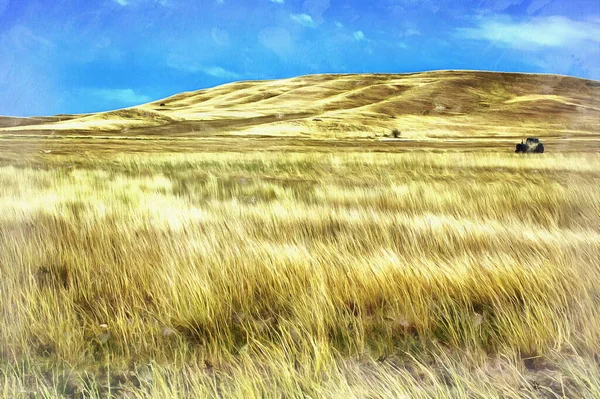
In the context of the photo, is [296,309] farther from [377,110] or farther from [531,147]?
[377,110]

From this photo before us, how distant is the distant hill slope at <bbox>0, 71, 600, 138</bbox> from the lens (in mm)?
67500

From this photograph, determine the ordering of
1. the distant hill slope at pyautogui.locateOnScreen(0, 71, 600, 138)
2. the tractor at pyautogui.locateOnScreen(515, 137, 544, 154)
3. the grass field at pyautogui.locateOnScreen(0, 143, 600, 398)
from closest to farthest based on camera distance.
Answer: the grass field at pyautogui.locateOnScreen(0, 143, 600, 398) < the tractor at pyautogui.locateOnScreen(515, 137, 544, 154) < the distant hill slope at pyautogui.locateOnScreen(0, 71, 600, 138)

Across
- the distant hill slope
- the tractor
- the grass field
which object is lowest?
the grass field

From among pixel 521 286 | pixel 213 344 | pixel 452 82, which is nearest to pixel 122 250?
pixel 213 344

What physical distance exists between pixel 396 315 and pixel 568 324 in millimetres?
951

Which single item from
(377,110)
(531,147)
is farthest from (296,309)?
(377,110)

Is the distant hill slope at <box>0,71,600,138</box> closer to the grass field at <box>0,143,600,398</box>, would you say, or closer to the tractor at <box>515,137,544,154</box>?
the tractor at <box>515,137,544,154</box>

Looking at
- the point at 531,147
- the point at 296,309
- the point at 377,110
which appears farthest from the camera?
the point at 377,110

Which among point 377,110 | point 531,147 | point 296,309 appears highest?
point 377,110

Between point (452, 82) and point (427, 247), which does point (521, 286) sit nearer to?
point (427, 247)

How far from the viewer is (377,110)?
88438 millimetres

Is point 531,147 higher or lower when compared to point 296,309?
higher

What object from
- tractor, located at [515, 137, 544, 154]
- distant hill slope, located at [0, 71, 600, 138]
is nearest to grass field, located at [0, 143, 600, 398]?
tractor, located at [515, 137, 544, 154]

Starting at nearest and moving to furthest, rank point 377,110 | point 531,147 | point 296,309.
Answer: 1. point 296,309
2. point 531,147
3. point 377,110
